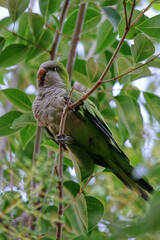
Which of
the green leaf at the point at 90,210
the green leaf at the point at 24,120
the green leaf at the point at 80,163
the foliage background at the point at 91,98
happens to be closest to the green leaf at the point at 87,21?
the foliage background at the point at 91,98

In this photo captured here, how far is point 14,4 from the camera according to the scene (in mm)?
2000

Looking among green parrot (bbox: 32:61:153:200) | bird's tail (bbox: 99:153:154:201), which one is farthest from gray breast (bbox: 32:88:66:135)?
bird's tail (bbox: 99:153:154:201)

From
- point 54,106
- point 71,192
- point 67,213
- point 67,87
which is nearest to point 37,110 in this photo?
point 54,106

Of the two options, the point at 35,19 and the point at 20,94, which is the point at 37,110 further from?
the point at 35,19

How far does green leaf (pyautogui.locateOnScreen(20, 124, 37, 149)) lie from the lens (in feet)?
7.73

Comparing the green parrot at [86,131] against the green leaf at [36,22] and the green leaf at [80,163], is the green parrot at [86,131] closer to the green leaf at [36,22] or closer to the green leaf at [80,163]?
the green leaf at [80,163]

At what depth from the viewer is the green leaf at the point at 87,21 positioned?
8.27ft

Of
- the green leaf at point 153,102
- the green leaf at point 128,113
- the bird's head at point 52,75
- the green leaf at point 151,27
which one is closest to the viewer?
the green leaf at point 151,27

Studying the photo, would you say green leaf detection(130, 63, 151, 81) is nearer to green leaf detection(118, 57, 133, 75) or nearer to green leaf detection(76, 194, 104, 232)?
green leaf detection(118, 57, 133, 75)

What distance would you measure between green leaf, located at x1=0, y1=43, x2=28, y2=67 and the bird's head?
0.28 metres

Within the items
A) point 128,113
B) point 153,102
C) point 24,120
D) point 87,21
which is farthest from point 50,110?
point 87,21

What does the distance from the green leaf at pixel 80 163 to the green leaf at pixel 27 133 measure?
493 millimetres

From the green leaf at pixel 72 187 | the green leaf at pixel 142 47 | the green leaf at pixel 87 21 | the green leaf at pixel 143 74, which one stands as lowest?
the green leaf at pixel 72 187

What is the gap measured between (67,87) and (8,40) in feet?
2.10
